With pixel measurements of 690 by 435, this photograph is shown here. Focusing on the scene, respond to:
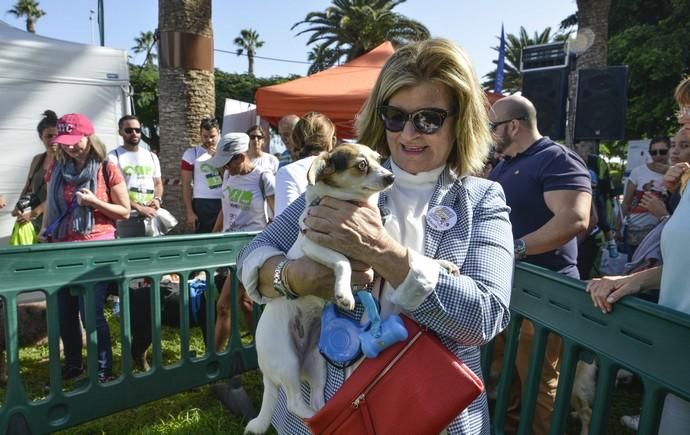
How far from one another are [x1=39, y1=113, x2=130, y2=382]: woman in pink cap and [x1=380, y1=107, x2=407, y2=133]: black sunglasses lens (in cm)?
305

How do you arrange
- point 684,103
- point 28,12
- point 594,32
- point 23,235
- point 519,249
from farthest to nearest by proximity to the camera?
point 28,12
point 594,32
point 23,235
point 519,249
point 684,103

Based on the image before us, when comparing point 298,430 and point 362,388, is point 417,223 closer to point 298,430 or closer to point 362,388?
point 362,388

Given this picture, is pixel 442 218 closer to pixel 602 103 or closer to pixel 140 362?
pixel 140 362

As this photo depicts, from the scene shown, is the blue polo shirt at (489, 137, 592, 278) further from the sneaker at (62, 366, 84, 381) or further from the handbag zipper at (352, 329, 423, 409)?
the sneaker at (62, 366, 84, 381)

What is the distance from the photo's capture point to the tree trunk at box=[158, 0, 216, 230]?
26.4 feet

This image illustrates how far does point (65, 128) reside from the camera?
3861mm

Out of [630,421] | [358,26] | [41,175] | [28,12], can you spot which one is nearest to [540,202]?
[630,421]

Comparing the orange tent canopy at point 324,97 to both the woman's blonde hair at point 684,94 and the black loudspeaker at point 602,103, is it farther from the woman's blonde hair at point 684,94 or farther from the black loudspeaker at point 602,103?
the woman's blonde hair at point 684,94

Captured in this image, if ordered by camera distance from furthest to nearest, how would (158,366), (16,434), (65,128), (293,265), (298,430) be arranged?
(65,128) → (158,366) → (16,434) → (298,430) → (293,265)

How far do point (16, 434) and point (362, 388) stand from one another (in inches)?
88.1

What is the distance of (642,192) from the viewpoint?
5770 mm

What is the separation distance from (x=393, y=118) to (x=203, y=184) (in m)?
4.98

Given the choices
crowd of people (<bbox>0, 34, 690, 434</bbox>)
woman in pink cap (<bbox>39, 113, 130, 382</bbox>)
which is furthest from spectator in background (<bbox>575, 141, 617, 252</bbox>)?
woman in pink cap (<bbox>39, 113, 130, 382</bbox>)

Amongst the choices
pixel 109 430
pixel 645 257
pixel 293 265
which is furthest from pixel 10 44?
pixel 645 257
